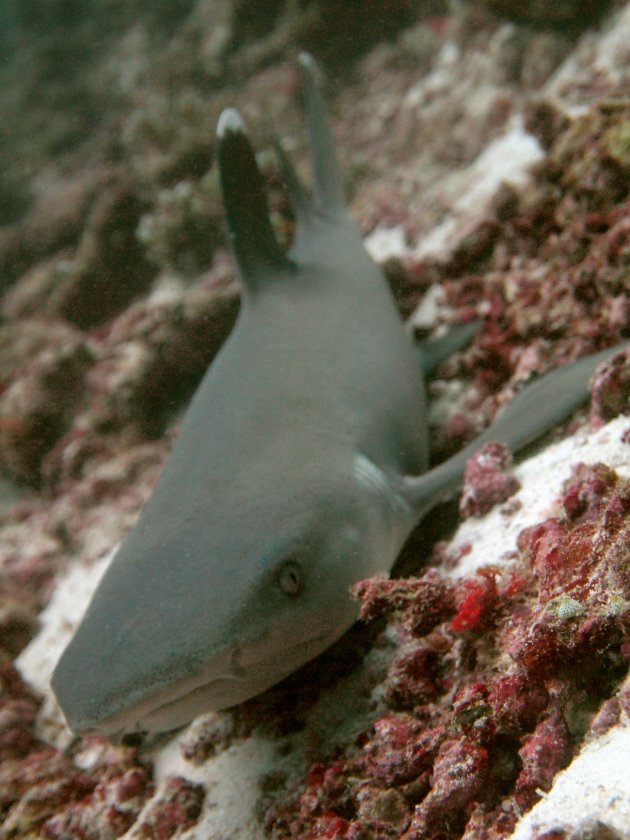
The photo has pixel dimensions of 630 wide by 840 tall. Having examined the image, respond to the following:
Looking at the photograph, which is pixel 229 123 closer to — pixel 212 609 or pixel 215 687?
pixel 212 609

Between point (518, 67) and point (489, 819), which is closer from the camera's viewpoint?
point (489, 819)

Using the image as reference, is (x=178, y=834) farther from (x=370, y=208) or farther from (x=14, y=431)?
(x=370, y=208)

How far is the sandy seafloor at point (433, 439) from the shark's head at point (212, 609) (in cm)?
22

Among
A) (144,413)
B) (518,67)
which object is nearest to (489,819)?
(144,413)

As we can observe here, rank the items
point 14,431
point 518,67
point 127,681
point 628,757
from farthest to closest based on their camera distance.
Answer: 1. point 518,67
2. point 14,431
3. point 127,681
4. point 628,757

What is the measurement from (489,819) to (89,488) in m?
3.77

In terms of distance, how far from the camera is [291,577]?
1.84m

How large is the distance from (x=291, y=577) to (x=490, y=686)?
2.03ft

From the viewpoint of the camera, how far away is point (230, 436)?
2.34 metres

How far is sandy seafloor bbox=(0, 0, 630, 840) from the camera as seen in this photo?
1362 mm

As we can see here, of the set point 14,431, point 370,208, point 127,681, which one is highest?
point 127,681

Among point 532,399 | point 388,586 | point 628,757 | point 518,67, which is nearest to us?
point 628,757

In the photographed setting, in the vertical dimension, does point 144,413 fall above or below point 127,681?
below

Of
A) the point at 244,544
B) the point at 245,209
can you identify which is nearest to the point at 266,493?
the point at 244,544
